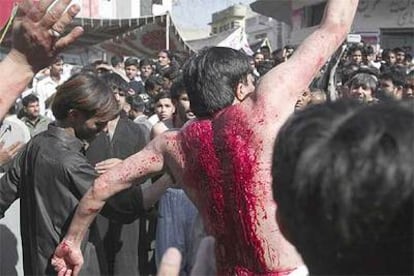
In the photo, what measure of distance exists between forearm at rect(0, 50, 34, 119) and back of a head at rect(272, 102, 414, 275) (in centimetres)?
104

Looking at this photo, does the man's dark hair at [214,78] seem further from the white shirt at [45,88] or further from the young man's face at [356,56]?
the white shirt at [45,88]

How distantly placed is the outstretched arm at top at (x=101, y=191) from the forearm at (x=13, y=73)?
0.76m

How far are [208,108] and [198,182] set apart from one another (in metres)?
0.28

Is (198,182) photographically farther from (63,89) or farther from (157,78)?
(157,78)

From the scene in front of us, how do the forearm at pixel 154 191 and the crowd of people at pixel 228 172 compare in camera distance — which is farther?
the forearm at pixel 154 191

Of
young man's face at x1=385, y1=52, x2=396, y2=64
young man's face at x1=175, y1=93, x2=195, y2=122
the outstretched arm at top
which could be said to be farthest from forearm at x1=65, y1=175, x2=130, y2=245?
young man's face at x1=385, y1=52, x2=396, y2=64

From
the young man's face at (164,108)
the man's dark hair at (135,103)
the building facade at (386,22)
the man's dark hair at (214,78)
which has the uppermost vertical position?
the man's dark hair at (214,78)

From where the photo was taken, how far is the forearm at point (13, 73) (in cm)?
199

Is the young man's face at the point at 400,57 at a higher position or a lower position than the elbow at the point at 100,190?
lower

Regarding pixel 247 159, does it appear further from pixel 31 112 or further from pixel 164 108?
pixel 31 112

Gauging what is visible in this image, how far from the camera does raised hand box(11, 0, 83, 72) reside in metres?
1.91

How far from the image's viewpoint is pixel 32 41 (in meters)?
1.94

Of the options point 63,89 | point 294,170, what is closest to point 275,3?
point 63,89

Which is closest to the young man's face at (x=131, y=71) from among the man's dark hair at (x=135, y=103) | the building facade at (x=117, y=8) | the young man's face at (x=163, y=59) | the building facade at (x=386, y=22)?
the young man's face at (x=163, y=59)
